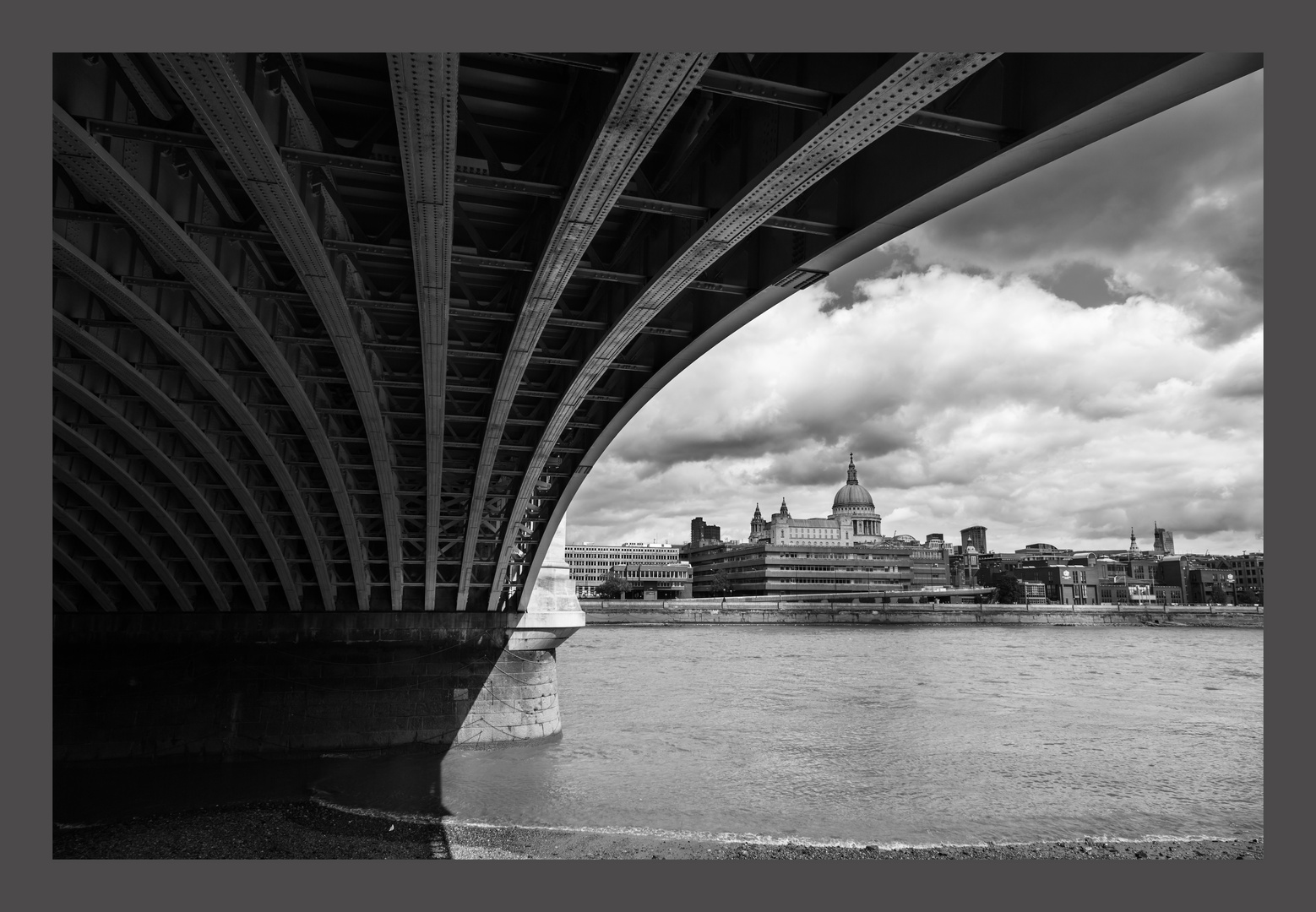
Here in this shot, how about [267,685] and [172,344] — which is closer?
[172,344]

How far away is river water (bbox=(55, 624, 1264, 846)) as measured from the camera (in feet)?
62.0

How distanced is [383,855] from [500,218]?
11.7m

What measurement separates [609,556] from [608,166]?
179183 mm

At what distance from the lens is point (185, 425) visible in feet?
48.7

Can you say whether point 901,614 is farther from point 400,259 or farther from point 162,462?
point 400,259

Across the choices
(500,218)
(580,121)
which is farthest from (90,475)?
(580,121)

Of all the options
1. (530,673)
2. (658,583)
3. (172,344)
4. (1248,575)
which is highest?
(172,344)

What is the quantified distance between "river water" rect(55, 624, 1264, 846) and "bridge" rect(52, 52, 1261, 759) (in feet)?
12.5

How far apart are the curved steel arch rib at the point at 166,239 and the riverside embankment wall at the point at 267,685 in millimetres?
10609

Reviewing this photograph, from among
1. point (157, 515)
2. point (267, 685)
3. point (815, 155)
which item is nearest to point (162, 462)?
point (157, 515)

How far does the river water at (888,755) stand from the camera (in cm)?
1897

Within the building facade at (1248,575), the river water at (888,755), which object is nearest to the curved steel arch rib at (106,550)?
the river water at (888,755)

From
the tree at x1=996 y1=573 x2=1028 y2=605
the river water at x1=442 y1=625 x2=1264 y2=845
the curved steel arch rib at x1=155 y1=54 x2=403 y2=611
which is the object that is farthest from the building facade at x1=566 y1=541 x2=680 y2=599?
the curved steel arch rib at x1=155 y1=54 x2=403 y2=611

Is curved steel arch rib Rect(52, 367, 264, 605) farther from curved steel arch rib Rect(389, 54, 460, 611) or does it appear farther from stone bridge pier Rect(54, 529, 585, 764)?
curved steel arch rib Rect(389, 54, 460, 611)
